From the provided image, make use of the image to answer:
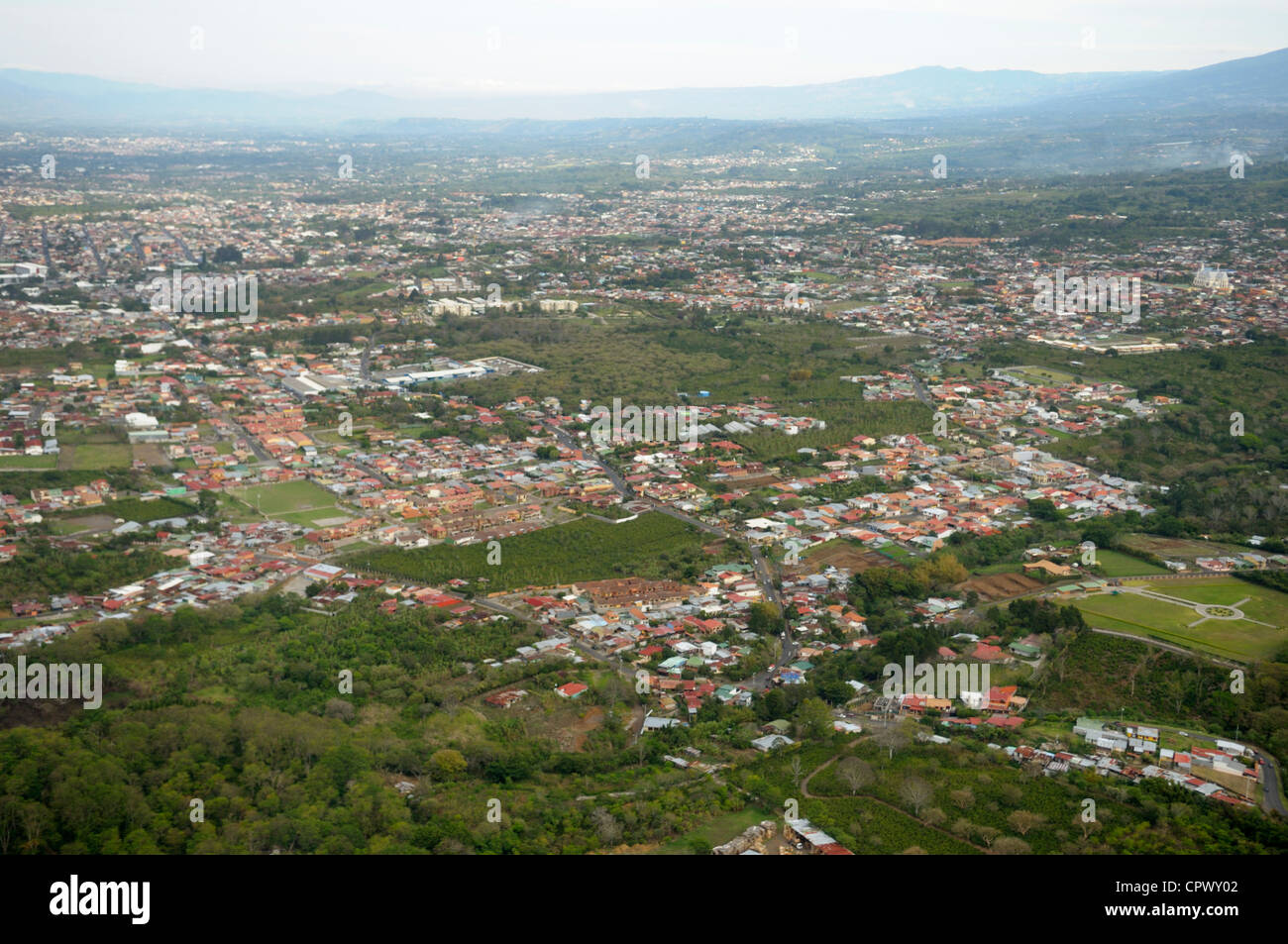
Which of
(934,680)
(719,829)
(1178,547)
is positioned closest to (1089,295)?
(1178,547)

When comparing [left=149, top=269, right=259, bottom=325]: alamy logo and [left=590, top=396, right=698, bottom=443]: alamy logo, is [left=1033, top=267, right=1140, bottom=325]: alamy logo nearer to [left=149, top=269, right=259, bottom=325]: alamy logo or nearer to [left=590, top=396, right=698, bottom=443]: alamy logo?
[left=590, top=396, right=698, bottom=443]: alamy logo

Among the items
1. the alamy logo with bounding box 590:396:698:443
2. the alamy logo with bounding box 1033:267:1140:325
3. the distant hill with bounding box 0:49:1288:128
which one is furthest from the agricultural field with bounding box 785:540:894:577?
the distant hill with bounding box 0:49:1288:128

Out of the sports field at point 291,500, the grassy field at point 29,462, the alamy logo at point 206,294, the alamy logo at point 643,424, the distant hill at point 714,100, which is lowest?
the sports field at point 291,500

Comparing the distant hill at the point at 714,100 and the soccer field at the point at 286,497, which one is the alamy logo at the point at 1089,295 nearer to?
the soccer field at the point at 286,497

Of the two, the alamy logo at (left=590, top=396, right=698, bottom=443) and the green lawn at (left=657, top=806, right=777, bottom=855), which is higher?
the alamy logo at (left=590, top=396, right=698, bottom=443)

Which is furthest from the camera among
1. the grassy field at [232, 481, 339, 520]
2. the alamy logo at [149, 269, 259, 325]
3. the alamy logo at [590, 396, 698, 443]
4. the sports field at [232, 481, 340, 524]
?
the alamy logo at [149, 269, 259, 325]

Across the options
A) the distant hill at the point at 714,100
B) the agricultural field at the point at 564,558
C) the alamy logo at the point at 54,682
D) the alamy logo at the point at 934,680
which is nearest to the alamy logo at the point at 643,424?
the agricultural field at the point at 564,558

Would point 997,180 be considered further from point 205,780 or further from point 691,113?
point 691,113
